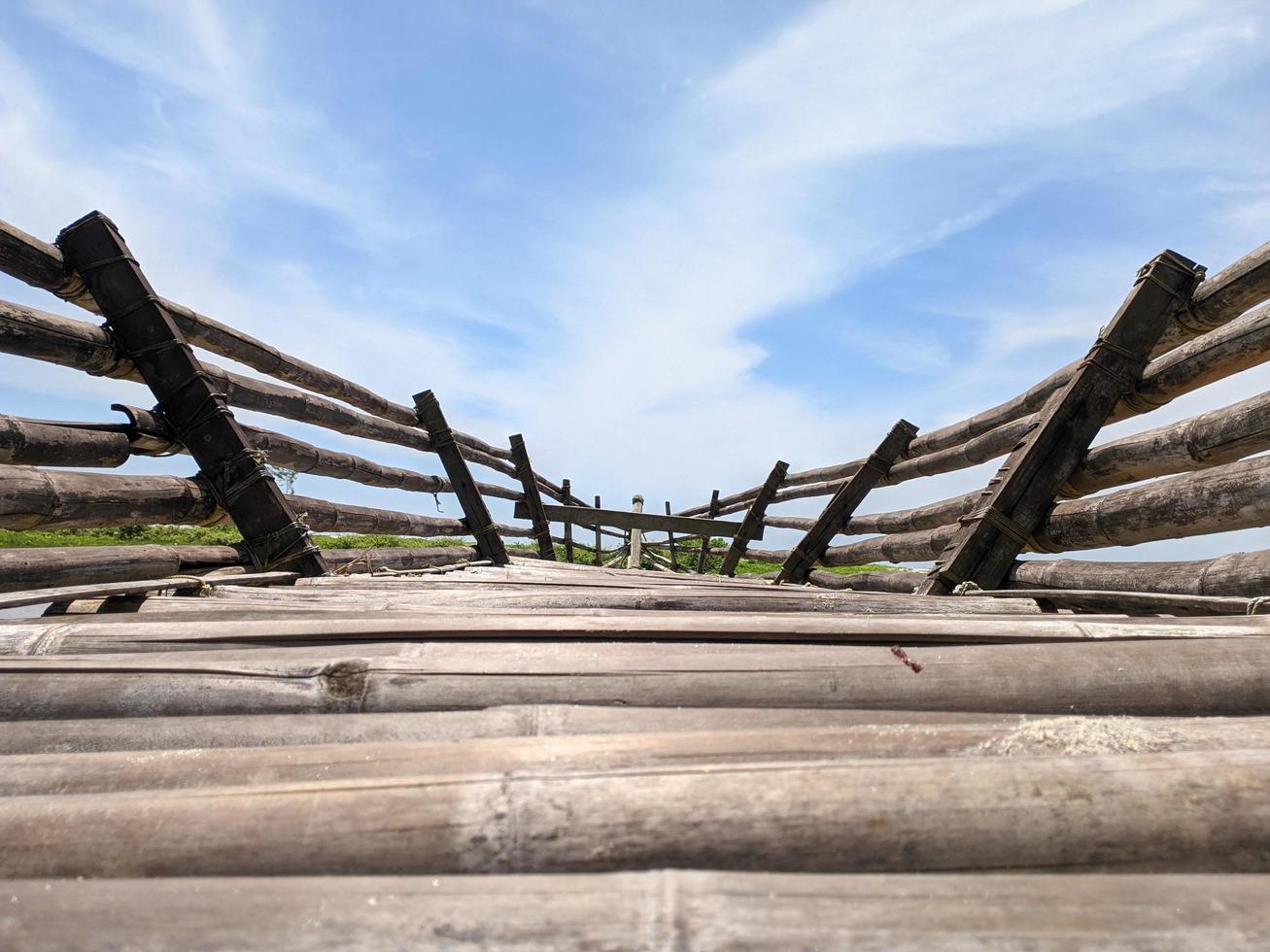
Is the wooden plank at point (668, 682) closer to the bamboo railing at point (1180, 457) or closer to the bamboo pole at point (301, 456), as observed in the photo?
the bamboo railing at point (1180, 457)

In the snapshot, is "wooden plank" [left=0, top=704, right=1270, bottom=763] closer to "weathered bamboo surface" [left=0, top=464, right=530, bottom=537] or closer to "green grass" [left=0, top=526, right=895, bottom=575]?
"weathered bamboo surface" [left=0, top=464, right=530, bottom=537]

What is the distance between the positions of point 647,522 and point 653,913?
704cm

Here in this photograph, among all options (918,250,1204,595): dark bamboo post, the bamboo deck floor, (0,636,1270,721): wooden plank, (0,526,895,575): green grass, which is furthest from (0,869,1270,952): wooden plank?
(0,526,895,575): green grass

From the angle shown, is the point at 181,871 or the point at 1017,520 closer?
the point at 181,871

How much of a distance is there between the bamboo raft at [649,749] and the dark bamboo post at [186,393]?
8.0 inches

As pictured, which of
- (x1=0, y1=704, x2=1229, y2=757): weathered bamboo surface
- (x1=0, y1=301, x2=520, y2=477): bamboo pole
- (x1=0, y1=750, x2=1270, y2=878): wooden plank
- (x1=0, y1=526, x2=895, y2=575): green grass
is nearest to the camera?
(x1=0, y1=750, x2=1270, y2=878): wooden plank

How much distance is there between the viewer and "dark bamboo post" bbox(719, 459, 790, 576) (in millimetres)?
7719

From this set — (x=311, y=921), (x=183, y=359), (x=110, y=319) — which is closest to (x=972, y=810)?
(x=311, y=921)

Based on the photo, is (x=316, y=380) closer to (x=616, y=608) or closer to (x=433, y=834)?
(x=616, y=608)

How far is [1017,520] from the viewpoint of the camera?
9.86ft

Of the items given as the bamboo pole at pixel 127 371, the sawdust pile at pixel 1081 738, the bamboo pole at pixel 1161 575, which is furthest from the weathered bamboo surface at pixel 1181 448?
the bamboo pole at pixel 127 371

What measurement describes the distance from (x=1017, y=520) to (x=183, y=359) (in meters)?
3.60

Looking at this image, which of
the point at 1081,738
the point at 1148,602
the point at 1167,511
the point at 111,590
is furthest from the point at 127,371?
the point at 1167,511

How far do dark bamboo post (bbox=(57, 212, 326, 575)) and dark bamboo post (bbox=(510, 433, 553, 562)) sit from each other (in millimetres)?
4529
